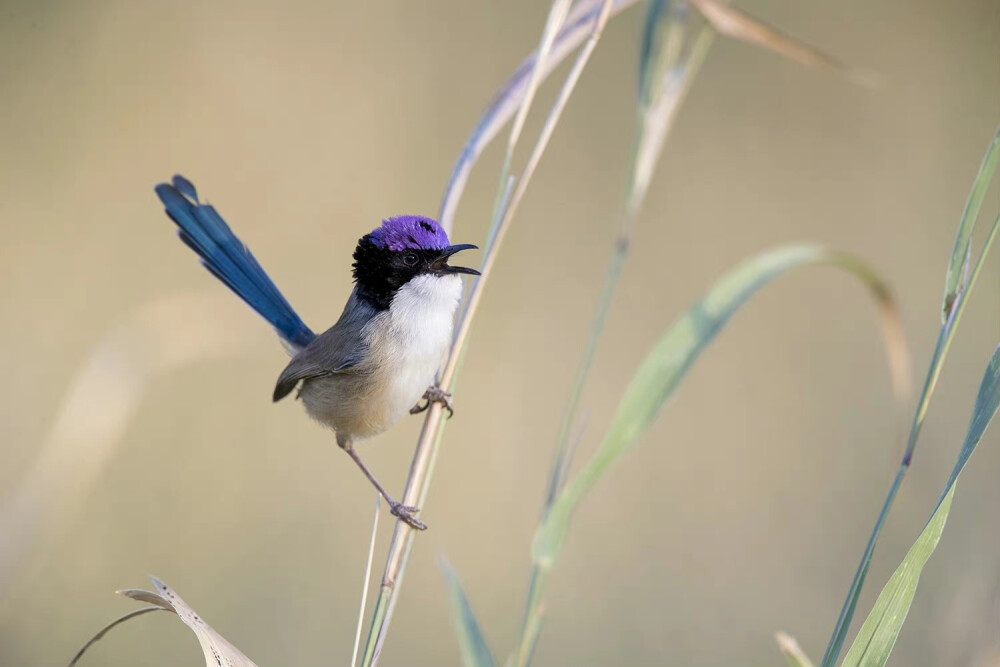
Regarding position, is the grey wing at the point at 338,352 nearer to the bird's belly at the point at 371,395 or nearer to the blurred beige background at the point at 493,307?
the bird's belly at the point at 371,395

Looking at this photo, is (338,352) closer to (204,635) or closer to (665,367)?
(204,635)

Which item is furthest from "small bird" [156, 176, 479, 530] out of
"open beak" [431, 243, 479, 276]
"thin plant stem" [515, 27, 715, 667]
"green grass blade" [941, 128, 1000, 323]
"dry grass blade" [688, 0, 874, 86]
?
"green grass blade" [941, 128, 1000, 323]

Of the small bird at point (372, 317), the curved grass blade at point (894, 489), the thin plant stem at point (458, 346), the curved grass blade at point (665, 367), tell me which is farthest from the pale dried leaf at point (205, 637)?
the curved grass blade at point (894, 489)

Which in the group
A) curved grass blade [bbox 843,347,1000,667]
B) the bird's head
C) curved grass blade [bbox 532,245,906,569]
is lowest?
curved grass blade [bbox 843,347,1000,667]

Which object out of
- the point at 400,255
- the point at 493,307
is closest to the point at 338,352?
the point at 400,255

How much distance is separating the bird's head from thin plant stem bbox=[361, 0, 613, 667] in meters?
0.35

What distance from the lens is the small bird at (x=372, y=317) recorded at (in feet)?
8.14

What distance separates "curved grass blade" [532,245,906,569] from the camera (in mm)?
1365

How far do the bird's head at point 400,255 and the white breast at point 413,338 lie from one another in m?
0.03

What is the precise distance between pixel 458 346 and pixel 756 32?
925mm

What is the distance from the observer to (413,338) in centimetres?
261

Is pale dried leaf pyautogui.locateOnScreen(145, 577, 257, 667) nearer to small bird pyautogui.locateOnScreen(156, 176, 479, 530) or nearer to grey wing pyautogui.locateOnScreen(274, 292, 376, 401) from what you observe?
small bird pyautogui.locateOnScreen(156, 176, 479, 530)

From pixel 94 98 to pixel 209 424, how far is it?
85.7 inches

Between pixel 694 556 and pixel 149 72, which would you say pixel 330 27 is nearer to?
pixel 149 72
